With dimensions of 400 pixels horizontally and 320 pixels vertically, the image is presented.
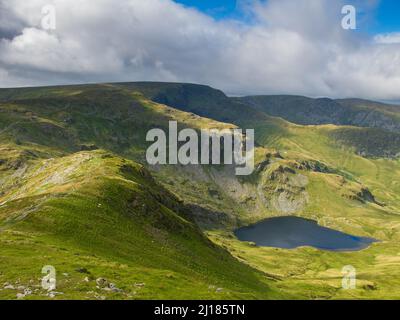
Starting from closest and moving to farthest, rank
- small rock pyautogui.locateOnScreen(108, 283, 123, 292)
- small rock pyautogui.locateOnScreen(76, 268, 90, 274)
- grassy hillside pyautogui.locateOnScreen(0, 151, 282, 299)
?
small rock pyautogui.locateOnScreen(108, 283, 123, 292) → grassy hillside pyautogui.locateOnScreen(0, 151, 282, 299) → small rock pyautogui.locateOnScreen(76, 268, 90, 274)

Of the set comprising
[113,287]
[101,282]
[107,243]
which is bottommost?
[113,287]

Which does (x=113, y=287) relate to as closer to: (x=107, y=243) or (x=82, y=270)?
(x=82, y=270)

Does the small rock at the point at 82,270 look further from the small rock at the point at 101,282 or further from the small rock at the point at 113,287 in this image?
the small rock at the point at 113,287

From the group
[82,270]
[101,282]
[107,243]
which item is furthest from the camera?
[107,243]

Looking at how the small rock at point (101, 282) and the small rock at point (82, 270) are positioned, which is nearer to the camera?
the small rock at point (101, 282)

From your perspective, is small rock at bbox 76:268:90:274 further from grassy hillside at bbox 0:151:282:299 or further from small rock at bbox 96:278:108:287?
small rock at bbox 96:278:108:287

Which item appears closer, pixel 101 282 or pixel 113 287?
pixel 113 287

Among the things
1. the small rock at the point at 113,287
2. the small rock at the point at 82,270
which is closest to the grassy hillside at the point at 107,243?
the small rock at the point at 82,270

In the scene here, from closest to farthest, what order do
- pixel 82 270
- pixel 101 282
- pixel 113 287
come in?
pixel 113 287 → pixel 101 282 → pixel 82 270

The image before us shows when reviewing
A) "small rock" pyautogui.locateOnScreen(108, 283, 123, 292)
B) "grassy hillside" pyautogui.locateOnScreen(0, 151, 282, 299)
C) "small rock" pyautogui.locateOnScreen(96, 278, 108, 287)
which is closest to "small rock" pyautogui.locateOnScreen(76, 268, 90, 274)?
"grassy hillside" pyautogui.locateOnScreen(0, 151, 282, 299)

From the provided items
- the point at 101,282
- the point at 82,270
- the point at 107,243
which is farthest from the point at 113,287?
the point at 107,243
